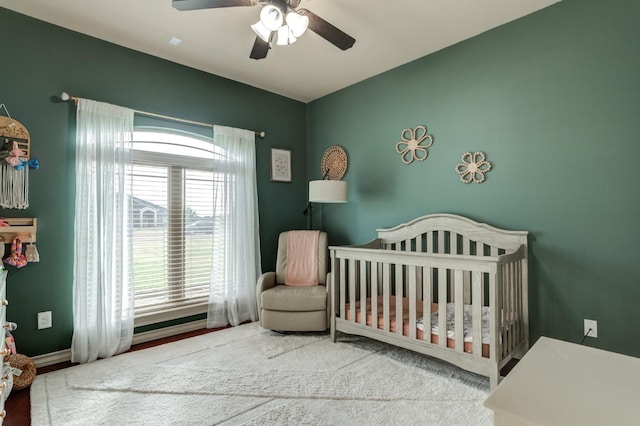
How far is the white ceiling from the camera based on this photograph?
232 centimetres

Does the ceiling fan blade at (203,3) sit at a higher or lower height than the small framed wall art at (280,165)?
higher

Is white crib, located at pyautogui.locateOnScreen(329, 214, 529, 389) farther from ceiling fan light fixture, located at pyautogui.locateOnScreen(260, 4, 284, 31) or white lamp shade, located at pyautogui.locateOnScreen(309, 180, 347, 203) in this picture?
ceiling fan light fixture, located at pyautogui.locateOnScreen(260, 4, 284, 31)

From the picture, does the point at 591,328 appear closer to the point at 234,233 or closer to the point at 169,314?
the point at 234,233

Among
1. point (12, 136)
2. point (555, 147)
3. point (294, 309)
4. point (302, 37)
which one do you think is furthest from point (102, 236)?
point (555, 147)

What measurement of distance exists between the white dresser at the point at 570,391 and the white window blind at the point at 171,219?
3.01m

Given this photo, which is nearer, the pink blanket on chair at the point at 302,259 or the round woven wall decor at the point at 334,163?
the pink blanket on chair at the point at 302,259

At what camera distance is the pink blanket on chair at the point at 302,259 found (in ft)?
11.2

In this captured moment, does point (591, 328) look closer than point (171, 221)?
Yes

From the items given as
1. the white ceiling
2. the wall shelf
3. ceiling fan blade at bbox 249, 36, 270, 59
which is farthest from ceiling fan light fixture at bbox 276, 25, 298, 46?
the wall shelf

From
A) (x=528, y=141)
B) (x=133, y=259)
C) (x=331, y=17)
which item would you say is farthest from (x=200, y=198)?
(x=528, y=141)

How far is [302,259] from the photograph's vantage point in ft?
11.4

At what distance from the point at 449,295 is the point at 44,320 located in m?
3.27

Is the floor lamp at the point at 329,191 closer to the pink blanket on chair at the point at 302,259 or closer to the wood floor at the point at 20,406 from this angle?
the pink blanket on chair at the point at 302,259

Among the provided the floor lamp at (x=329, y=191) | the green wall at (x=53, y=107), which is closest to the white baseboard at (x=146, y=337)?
Answer: the green wall at (x=53, y=107)
